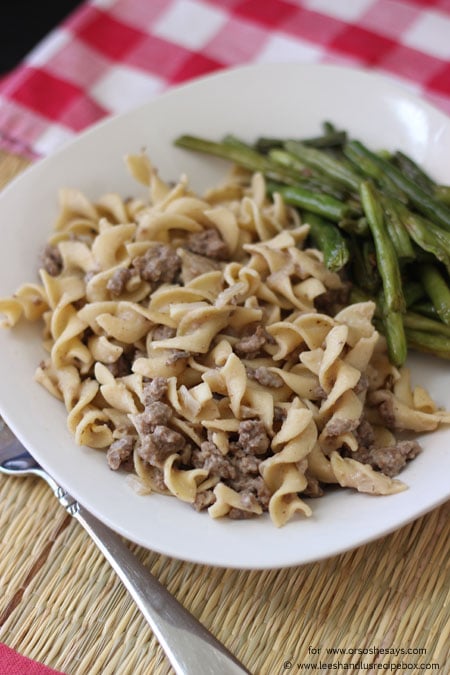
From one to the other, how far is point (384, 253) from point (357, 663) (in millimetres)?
1511

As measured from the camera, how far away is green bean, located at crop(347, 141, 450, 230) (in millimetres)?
3363

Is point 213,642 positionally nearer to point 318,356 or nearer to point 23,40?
point 318,356

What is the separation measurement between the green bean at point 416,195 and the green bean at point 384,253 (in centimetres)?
19

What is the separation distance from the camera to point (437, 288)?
3.26 m

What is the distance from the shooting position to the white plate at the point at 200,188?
8.57 ft

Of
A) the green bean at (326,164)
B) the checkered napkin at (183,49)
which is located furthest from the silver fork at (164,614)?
the checkered napkin at (183,49)

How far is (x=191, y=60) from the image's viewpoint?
496 cm

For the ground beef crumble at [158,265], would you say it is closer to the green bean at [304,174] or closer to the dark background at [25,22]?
the green bean at [304,174]

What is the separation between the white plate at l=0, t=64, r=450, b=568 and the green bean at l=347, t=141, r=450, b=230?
25cm

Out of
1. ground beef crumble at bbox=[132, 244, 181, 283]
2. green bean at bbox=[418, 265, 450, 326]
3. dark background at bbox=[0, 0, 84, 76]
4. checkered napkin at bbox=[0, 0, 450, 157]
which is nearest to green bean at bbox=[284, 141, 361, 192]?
green bean at bbox=[418, 265, 450, 326]

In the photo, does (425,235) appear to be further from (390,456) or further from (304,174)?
(390,456)

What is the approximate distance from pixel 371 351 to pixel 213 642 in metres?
1.16

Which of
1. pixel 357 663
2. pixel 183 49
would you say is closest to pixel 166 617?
pixel 357 663

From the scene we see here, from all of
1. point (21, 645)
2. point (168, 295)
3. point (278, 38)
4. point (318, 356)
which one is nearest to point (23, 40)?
point (278, 38)
